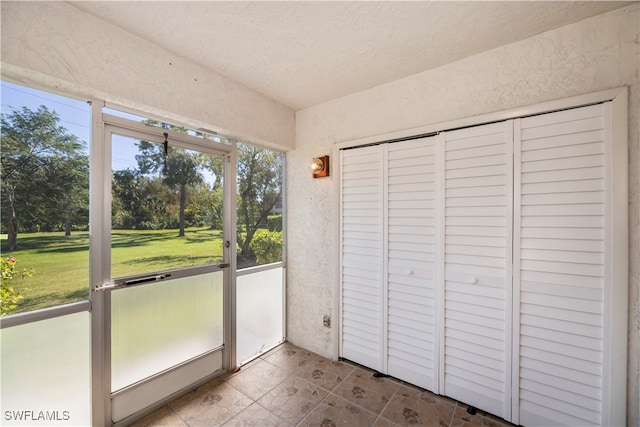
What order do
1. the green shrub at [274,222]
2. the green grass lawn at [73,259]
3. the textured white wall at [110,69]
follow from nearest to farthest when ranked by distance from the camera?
the textured white wall at [110,69]
the green grass lawn at [73,259]
the green shrub at [274,222]

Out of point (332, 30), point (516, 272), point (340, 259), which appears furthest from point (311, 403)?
point (332, 30)

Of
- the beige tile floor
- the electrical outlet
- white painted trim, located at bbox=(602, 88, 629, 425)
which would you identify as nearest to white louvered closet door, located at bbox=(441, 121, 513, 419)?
the beige tile floor

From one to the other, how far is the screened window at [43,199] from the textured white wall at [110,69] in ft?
0.52

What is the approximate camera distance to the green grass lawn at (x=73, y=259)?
1.39 metres

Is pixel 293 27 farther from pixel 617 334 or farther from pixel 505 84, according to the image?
pixel 617 334

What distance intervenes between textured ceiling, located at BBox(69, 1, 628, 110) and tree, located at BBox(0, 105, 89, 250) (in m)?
0.72

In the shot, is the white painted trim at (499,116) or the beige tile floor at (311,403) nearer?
the white painted trim at (499,116)

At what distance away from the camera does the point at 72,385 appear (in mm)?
1549

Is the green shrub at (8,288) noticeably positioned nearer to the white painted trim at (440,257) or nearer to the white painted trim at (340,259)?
the white painted trim at (340,259)

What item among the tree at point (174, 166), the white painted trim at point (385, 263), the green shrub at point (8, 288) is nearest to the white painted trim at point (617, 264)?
the white painted trim at point (385, 263)

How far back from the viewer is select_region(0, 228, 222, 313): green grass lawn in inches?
54.8

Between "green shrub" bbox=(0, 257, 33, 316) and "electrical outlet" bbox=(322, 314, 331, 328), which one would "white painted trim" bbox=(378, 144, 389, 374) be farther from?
"green shrub" bbox=(0, 257, 33, 316)

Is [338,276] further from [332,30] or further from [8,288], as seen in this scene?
[8,288]

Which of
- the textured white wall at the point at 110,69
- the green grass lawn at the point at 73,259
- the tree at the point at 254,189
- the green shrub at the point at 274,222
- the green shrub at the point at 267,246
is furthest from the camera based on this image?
the green shrub at the point at 274,222
